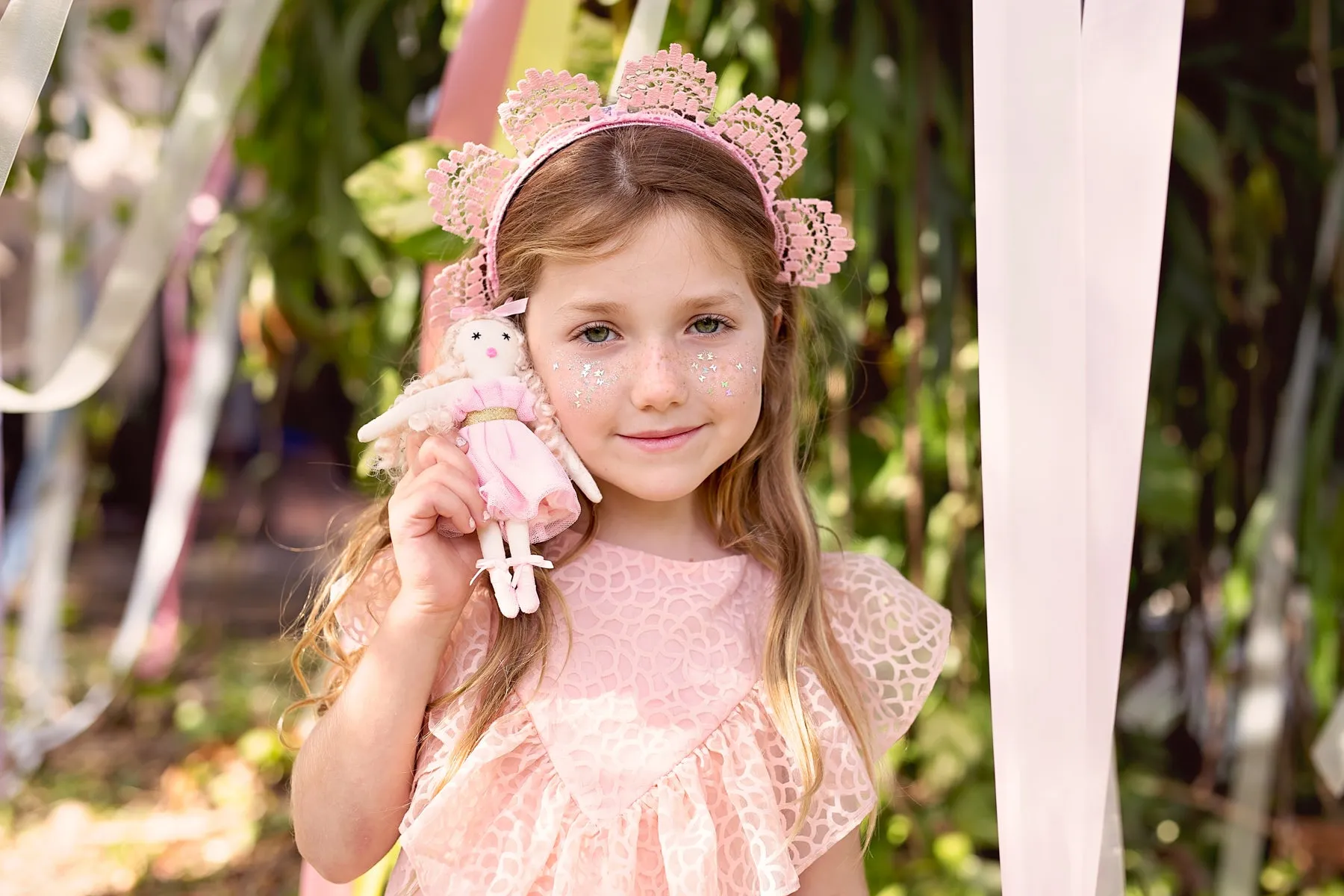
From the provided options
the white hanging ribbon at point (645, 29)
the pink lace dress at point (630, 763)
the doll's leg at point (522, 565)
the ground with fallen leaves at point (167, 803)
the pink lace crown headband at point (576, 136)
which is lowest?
the ground with fallen leaves at point (167, 803)

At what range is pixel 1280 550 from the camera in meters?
2.24

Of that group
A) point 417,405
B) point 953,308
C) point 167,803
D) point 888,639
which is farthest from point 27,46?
point 167,803

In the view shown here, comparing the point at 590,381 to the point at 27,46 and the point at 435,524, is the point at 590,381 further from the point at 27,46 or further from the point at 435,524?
the point at 27,46

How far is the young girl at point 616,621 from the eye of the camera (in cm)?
113

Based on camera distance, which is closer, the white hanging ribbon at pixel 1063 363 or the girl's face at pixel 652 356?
the white hanging ribbon at pixel 1063 363

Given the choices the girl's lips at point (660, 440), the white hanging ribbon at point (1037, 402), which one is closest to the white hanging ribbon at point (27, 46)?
the girl's lips at point (660, 440)

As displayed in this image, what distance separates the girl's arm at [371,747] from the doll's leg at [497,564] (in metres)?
0.07

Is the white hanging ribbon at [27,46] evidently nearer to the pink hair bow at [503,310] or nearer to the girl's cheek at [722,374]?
the pink hair bow at [503,310]

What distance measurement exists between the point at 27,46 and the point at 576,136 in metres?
0.48

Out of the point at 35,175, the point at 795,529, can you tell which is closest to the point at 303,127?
the point at 35,175

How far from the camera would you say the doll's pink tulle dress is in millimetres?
1119

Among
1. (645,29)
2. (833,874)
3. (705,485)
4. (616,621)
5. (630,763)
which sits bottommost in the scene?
(833,874)

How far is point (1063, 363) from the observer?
2.77 ft

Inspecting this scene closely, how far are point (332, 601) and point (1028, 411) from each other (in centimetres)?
70
